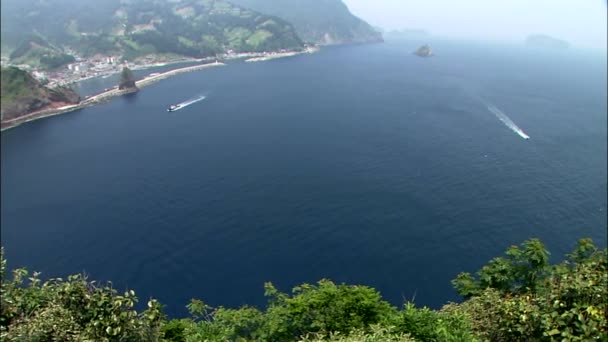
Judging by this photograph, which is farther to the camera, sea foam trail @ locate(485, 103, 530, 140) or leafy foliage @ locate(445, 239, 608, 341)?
sea foam trail @ locate(485, 103, 530, 140)

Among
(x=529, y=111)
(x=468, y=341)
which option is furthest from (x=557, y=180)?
(x=468, y=341)

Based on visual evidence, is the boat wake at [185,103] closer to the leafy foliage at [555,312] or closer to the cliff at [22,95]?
the cliff at [22,95]

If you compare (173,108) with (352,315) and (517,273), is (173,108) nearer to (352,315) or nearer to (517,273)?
(517,273)

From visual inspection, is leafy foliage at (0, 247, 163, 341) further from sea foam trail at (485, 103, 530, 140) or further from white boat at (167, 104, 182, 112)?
white boat at (167, 104, 182, 112)

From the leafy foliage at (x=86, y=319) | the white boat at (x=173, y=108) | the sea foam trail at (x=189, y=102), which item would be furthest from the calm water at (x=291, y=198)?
the leafy foliage at (x=86, y=319)

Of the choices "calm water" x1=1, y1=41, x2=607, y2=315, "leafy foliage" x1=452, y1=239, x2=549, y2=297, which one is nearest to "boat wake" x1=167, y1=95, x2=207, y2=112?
"calm water" x1=1, y1=41, x2=607, y2=315

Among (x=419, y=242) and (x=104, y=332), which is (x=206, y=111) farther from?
(x=104, y=332)
